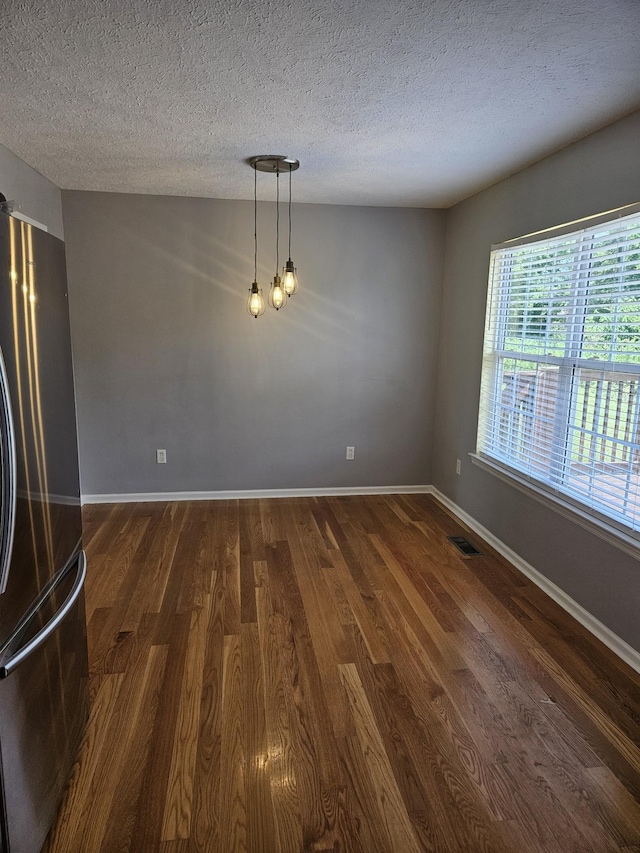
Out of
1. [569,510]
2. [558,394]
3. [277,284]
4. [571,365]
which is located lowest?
[569,510]

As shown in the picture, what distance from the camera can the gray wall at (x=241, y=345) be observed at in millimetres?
4012

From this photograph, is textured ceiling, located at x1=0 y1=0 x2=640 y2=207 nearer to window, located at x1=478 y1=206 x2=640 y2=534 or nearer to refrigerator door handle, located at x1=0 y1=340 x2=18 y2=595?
window, located at x1=478 y1=206 x2=640 y2=534

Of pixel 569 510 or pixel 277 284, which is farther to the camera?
pixel 277 284

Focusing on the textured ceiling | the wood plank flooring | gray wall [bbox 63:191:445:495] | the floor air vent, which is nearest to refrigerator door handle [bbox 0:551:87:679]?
the wood plank flooring

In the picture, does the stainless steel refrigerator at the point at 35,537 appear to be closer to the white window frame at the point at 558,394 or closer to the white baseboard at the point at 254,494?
the white window frame at the point at 558,394

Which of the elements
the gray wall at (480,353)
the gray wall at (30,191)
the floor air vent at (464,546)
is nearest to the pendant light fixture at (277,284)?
the gray wall at (480,353)

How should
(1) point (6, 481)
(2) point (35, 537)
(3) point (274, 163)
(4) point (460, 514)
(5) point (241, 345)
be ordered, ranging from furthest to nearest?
(5) point (241, 345) < (4) point (460, 514) < (3) point (274, 163) < (2) point (35, 537) < (1) point (6, 481)

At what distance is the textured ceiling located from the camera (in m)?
1.58

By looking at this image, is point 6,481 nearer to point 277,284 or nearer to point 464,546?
point 277,284

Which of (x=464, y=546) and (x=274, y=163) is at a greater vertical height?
(x=274, y=163)

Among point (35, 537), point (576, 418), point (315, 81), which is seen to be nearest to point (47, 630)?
point (35, 537)

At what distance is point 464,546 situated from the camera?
358 centimetres

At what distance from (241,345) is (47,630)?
121 inches

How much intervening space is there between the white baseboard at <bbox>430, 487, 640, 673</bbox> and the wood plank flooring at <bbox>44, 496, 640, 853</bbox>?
0.06 metres
